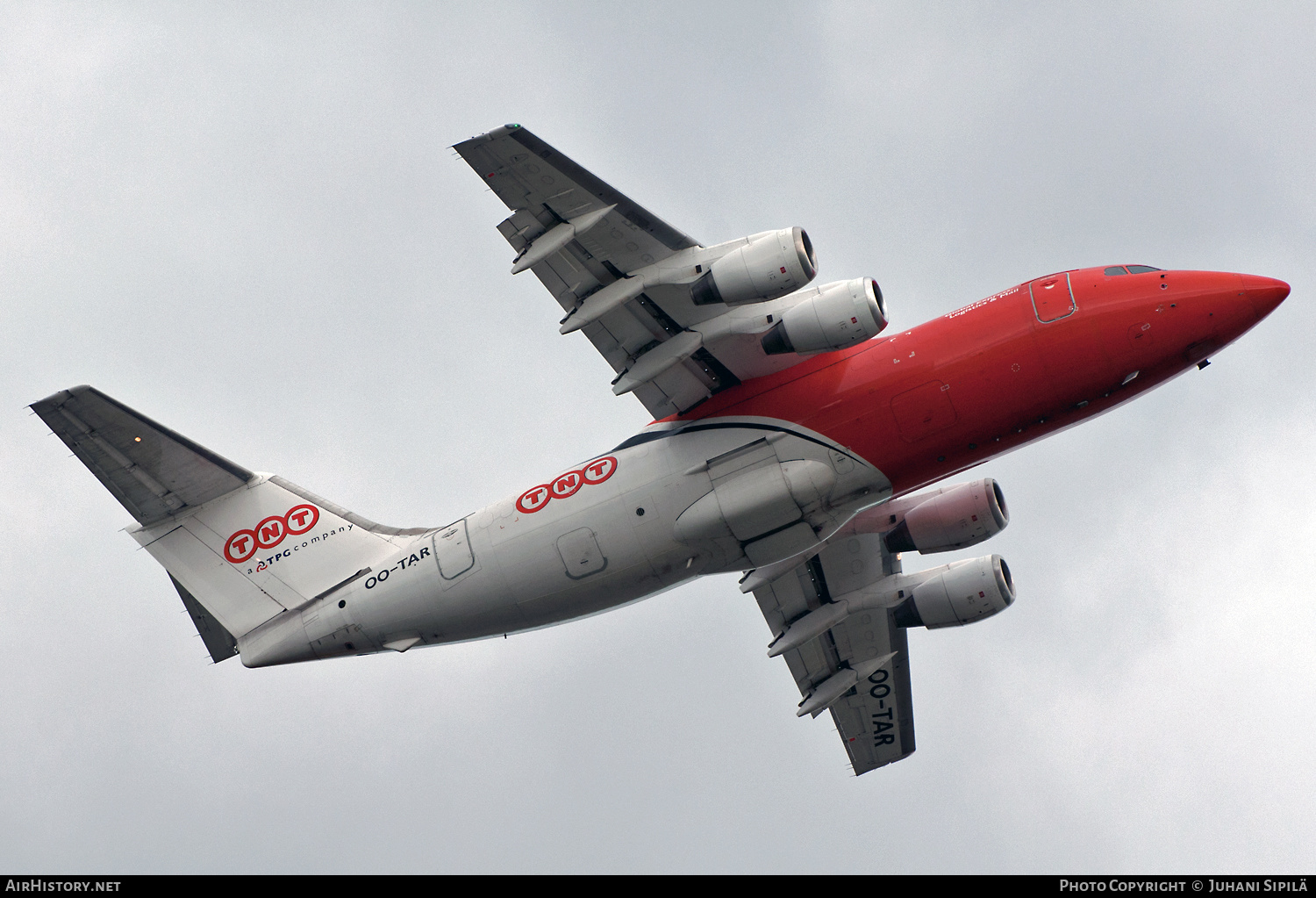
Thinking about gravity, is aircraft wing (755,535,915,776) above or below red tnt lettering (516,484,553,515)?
below

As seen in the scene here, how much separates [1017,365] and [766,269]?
14.7ft

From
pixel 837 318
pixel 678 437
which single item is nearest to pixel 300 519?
pixel 678 437

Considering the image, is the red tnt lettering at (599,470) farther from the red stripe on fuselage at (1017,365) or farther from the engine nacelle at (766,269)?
the engine nacelle at (766,269)

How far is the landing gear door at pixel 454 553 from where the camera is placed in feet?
71.2

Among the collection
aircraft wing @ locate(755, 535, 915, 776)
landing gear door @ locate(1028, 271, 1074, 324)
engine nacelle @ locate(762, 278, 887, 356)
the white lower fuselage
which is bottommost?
aircraft wing @ locate(755, 535, 915, 776)

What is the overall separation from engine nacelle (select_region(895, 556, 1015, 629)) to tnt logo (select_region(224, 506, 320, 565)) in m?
12.1

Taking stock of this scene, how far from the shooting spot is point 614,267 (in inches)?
797

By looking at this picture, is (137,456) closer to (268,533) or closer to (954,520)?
(268,533)

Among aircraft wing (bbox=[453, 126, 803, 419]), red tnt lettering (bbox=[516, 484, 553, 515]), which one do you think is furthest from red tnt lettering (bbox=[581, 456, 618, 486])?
aircraft wing (bbox=[453, 126, 803, 419])

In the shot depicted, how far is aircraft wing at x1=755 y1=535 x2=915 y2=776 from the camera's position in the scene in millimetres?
25594

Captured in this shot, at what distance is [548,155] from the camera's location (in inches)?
751

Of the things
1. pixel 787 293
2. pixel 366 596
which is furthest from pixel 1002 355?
pixel 366 596

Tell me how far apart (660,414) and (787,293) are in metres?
3.93

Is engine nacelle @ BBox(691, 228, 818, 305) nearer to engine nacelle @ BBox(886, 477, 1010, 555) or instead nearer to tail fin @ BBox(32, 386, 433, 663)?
engine nacelle @ BBox(886, 477, 1010, 555)
